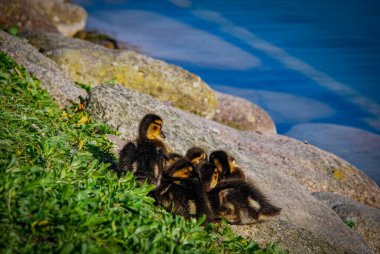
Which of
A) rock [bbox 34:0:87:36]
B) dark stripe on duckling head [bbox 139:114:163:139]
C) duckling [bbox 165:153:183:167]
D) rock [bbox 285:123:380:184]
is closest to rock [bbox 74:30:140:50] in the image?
rock [bbox 34:0:87:36]

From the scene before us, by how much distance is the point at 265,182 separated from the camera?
22.0ft

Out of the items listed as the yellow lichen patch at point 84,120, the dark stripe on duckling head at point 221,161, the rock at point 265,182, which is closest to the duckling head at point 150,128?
the dark stripe on duckling head at point 221,161

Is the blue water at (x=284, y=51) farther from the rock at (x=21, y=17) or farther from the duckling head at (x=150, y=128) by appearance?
the duckling head at (x=150, y=128)

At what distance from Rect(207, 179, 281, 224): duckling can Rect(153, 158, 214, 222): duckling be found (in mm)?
190

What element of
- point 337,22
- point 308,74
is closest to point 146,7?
point 337,22

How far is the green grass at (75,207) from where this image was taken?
3850mm

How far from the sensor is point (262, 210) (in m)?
5.29

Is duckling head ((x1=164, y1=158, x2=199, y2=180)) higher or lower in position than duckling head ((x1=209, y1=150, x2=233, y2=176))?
lower

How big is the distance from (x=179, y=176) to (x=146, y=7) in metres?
22.1

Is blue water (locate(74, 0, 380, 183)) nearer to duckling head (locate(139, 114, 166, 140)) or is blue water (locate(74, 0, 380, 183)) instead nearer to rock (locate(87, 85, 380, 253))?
rock (locate(87, 85, 380, 253))

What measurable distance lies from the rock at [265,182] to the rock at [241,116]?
2.50 m

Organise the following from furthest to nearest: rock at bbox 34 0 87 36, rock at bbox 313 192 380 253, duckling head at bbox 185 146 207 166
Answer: rock at bbox 34 0 87 36
rock at bbox 313 192 380 253
duckling head at bbox 185 146 207 166

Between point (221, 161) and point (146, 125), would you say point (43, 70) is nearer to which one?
point (146, 125)

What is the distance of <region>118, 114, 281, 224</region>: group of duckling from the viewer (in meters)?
4.96
